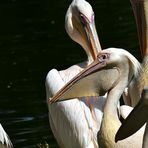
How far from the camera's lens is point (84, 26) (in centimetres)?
942

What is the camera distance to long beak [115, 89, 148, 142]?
5910 mm

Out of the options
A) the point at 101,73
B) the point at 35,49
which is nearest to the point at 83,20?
the point at 101,73

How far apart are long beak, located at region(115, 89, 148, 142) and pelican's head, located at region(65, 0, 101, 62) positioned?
2.92 meters

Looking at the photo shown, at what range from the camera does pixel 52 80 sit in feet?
29.2

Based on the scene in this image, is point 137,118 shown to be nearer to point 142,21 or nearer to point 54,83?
point 142,21

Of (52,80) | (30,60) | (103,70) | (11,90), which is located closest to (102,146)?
(103,70)

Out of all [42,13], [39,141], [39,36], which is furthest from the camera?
[42,13]

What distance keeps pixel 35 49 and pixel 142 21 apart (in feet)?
25.2

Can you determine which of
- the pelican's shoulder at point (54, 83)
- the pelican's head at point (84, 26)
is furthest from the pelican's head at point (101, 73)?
the pelican's head at point (84, 26)

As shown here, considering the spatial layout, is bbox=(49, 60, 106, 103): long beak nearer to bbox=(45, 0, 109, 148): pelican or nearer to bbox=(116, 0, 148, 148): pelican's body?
bbox=(45, 0, 109, 148): pelican

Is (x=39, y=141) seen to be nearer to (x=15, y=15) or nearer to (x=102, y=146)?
(x=102, y=146)

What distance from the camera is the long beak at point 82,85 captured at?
7836 millimetres

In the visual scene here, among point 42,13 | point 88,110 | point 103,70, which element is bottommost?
point 42,13

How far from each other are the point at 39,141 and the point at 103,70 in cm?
320
